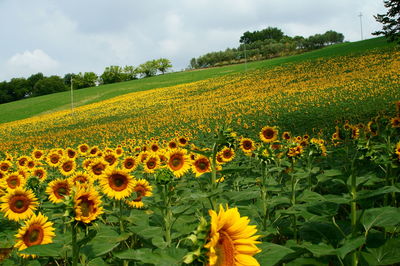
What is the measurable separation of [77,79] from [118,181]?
360 feet

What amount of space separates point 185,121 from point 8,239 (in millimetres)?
14063

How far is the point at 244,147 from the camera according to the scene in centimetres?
463

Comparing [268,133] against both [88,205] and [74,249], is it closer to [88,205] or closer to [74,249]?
[88,205]

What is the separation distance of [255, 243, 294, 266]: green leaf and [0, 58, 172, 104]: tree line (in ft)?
339

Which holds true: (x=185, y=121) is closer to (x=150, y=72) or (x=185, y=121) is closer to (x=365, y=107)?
(x=365, y=107)

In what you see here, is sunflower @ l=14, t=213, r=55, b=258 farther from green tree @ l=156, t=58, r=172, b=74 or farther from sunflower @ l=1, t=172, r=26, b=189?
green tree @ l=156, t=58, r=172, b=74

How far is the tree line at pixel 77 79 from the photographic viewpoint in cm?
9538

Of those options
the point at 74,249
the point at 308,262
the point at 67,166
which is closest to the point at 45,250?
the point at 74,249

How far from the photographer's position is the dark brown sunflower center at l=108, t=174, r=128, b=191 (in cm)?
282

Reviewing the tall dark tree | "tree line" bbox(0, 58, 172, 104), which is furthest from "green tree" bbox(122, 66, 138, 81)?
the tall dark tree

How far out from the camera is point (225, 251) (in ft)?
3.61

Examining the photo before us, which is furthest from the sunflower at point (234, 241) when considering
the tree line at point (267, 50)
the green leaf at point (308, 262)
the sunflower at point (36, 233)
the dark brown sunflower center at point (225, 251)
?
the tree line at point (267, 50)

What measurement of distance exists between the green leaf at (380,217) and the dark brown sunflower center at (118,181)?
74.8 inches

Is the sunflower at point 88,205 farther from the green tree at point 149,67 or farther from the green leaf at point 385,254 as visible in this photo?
the green tree at point 149,67
